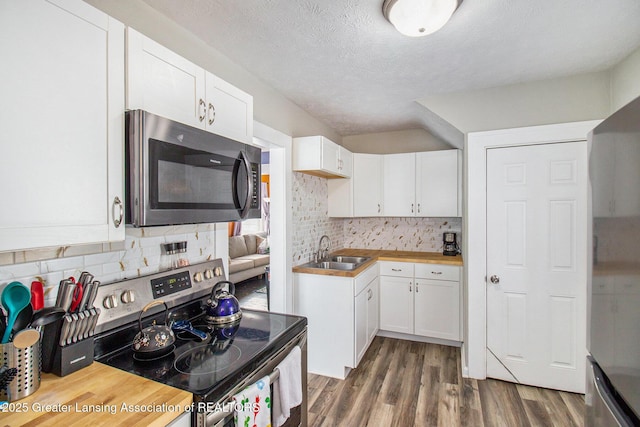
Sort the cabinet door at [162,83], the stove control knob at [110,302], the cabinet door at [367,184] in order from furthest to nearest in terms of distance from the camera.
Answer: the cabinet door at [367,184] < the stove control knob at [110,302] < the cabinet door at [162,83]

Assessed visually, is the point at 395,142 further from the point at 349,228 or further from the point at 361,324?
the point at 361,324

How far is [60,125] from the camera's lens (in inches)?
34.8

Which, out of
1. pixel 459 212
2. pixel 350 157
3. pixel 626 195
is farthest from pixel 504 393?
pixel 350 157

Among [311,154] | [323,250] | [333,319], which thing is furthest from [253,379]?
[323,250]

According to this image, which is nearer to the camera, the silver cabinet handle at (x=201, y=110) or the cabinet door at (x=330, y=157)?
the silver cabinet handle at (x=201, y=110)

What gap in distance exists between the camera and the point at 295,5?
1488 millimetres

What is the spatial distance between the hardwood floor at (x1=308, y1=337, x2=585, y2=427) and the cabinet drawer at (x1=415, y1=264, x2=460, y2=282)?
79 cm

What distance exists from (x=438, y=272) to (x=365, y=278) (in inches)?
32.8

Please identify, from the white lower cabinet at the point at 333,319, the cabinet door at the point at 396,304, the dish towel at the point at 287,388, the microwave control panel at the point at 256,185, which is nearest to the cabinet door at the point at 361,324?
the white lower cabinet at the point at 333,319

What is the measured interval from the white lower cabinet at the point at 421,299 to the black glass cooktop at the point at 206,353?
6.58 ft

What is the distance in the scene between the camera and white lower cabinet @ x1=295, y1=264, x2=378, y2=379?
262 cm

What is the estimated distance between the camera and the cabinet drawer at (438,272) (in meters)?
3.13

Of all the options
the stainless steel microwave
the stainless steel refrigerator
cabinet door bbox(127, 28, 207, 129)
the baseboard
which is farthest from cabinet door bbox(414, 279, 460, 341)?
cabinet door bbox(127, 28, 207, 129)

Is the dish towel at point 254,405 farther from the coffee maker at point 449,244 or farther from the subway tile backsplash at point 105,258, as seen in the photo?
the coffee maker at point 449,244
